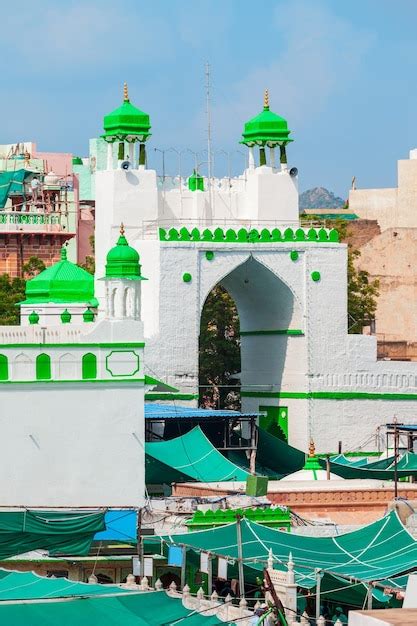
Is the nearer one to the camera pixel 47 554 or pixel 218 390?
pixel 47 554

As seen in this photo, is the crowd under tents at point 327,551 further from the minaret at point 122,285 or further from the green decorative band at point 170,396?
the green decorative band at point 170,396

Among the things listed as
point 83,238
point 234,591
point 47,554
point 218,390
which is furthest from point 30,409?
point 83,238

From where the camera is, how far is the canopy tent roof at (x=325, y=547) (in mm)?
31438

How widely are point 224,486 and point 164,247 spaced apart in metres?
10.1

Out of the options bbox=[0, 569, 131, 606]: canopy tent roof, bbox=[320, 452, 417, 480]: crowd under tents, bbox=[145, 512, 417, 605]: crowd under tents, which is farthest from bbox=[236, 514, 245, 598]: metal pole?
bbox=[320, 452, 417, 480]: crowd under tents

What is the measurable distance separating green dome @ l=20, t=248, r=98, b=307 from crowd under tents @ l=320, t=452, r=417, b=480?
7.08 meters

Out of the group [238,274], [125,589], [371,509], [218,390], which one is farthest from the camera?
[218,390]

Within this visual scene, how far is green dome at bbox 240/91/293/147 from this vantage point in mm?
53781

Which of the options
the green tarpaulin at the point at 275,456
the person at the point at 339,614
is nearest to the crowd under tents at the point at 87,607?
the person at the point at 339,614

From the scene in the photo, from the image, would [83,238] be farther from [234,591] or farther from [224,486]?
[234,591]

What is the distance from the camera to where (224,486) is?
136 ft

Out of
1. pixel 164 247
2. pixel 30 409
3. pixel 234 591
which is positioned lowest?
pixel 234 591

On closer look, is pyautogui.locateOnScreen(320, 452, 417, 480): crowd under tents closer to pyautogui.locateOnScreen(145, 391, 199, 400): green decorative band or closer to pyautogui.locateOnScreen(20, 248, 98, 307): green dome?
Answer: pyautogui.locateOnScreen(145, 391, 199, 400): green decorative band

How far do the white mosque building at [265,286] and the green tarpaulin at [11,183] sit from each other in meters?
17.7
